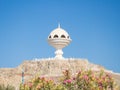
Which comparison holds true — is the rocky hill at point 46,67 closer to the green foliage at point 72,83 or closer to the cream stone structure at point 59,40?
the cream stone structure at point 59,40

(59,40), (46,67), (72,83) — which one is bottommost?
(72,83)

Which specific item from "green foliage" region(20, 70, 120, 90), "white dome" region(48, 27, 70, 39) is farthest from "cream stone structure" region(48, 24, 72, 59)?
"green foliage" region(20, 70, 120, 90)

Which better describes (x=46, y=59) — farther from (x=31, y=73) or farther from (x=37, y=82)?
(x=37, y=82)

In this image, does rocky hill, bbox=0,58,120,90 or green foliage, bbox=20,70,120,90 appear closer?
green foliage, bbox=20,70,120,90

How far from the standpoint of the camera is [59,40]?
5822cm

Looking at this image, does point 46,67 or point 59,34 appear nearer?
point 46,67

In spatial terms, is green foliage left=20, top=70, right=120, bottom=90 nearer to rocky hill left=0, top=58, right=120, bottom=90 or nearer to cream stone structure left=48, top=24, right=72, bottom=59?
rocky hill left=0, top=58, right=120, bottom=90

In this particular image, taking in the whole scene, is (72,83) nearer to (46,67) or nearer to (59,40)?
(46,67)

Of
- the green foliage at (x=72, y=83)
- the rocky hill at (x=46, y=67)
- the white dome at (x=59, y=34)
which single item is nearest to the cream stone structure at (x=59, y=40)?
the white dome at (x=59, y=34)

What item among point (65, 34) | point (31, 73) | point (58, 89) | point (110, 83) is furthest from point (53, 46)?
point (58, 89)

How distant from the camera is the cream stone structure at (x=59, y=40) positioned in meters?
58.2

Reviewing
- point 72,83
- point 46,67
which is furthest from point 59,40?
point 72,83

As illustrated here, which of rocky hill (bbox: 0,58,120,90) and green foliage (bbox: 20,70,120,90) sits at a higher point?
rocky hill (bbox: 0,58,120,90)

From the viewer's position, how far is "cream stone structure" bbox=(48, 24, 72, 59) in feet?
191
